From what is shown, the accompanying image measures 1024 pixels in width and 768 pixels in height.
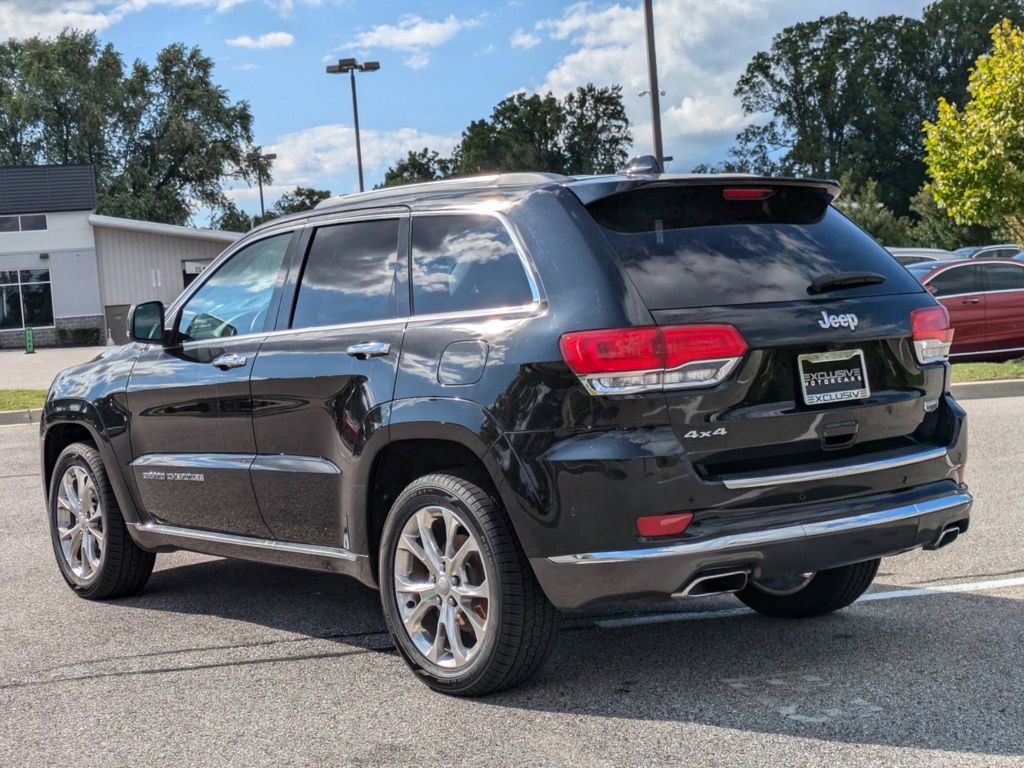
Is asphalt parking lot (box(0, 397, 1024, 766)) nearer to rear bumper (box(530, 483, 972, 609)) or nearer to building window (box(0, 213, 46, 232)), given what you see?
rear bumper (box(530, 483, 972, 609))

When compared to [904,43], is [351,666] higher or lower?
lower

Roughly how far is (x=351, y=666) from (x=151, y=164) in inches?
2555

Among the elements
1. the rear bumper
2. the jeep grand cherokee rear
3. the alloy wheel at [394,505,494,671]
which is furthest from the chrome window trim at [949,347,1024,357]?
the alloy wheel at [394,505,494,671]

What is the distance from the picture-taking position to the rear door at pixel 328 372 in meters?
4.83

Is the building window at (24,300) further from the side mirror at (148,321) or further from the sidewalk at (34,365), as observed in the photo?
the side mirror at (148,321)

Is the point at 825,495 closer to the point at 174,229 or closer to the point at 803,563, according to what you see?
the point at 803,563

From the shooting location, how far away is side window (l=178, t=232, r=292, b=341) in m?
5.59

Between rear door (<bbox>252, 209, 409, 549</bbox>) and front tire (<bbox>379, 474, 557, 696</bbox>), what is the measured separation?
32cm

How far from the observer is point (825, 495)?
4.29m

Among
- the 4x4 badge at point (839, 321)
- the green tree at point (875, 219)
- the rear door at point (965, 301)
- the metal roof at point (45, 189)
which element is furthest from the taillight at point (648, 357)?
the green tree at point (875, 219)

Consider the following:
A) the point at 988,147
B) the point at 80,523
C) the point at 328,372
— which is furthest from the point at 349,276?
the point at 988,147

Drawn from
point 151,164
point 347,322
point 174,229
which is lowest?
point 347,322

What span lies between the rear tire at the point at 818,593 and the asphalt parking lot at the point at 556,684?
0.23ft

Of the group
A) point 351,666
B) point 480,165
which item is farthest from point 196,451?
point 480,165
